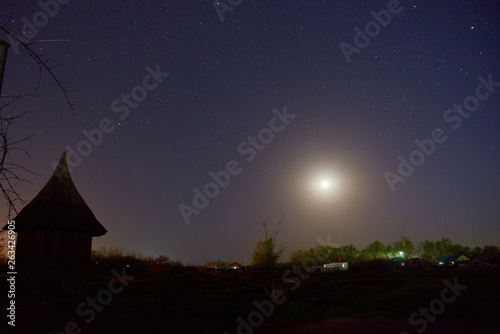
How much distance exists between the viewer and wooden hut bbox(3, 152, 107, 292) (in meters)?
19.1

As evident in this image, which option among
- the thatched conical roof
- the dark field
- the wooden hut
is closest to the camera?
the dark field

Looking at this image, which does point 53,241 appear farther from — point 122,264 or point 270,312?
point 122,264

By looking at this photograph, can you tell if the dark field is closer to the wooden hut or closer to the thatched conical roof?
the wooden hut

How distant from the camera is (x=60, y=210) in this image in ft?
67.0

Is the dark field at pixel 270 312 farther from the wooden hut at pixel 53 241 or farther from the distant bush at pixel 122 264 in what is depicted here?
the distant bush at pixel 122 264

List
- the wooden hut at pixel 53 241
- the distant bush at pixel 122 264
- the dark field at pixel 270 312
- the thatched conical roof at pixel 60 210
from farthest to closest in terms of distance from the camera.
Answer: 1. the distant bush at pixel 122 264
2. the thatched conical roof at pixel 60 210
3. the wooden hut at pixel 53 241
4. the dark field at pixel 270 312

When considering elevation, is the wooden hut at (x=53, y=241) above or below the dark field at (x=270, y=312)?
above

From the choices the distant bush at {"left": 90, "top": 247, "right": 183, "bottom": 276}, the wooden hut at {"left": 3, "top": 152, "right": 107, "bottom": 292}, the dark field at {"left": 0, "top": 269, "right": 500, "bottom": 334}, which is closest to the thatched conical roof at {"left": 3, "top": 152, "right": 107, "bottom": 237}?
the wooden hut at {"left": 3, "top": 152, "right": 107, "bottom": 292}

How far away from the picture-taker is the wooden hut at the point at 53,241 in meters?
19.1

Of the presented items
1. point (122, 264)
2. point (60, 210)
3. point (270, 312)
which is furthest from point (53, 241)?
point (122, 264)

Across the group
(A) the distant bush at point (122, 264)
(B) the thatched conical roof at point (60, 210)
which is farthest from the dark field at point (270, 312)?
(A) the distant bush at point (122, 264)

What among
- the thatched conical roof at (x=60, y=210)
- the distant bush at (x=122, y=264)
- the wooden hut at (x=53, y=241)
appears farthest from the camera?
the distant bush at (x=122, y=264)

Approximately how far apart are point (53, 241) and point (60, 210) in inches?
70.0

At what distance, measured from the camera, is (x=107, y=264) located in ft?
138
